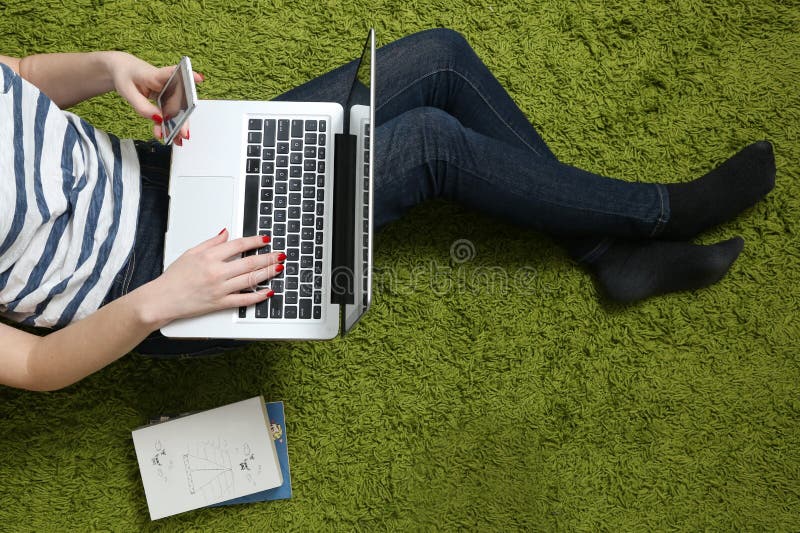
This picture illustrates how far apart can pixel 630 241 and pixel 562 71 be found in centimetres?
37

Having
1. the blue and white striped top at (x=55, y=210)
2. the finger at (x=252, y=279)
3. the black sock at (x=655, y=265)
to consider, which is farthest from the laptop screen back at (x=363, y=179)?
the black sock at (x=655, y=265)

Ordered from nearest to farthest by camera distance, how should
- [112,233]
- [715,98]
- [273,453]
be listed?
1. [112,233]
2. [273,453]
3. [715,98]

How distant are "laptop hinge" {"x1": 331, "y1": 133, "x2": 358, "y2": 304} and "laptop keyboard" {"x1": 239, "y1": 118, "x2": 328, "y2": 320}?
0.03 metres

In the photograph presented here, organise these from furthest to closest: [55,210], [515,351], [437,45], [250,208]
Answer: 1. [515,351]
2. [437,45]
3. [250,208]
4. [55,210]

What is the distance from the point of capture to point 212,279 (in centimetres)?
80

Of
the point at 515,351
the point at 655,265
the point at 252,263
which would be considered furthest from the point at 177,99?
the point at 655,265

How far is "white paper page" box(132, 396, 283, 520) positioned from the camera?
3.53 feet

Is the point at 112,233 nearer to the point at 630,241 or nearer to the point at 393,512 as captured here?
the point at 393,512

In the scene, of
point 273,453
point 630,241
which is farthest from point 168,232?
point 630,241

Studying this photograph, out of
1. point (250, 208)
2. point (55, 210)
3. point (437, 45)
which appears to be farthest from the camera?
point (437, 45)

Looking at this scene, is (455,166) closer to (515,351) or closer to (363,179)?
(363,179)

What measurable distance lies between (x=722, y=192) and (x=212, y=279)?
2.95ft

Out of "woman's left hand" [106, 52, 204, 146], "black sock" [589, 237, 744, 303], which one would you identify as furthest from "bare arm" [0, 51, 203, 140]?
"black sock" [589, 237, 744, 303]

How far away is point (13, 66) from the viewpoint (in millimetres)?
A: 872
